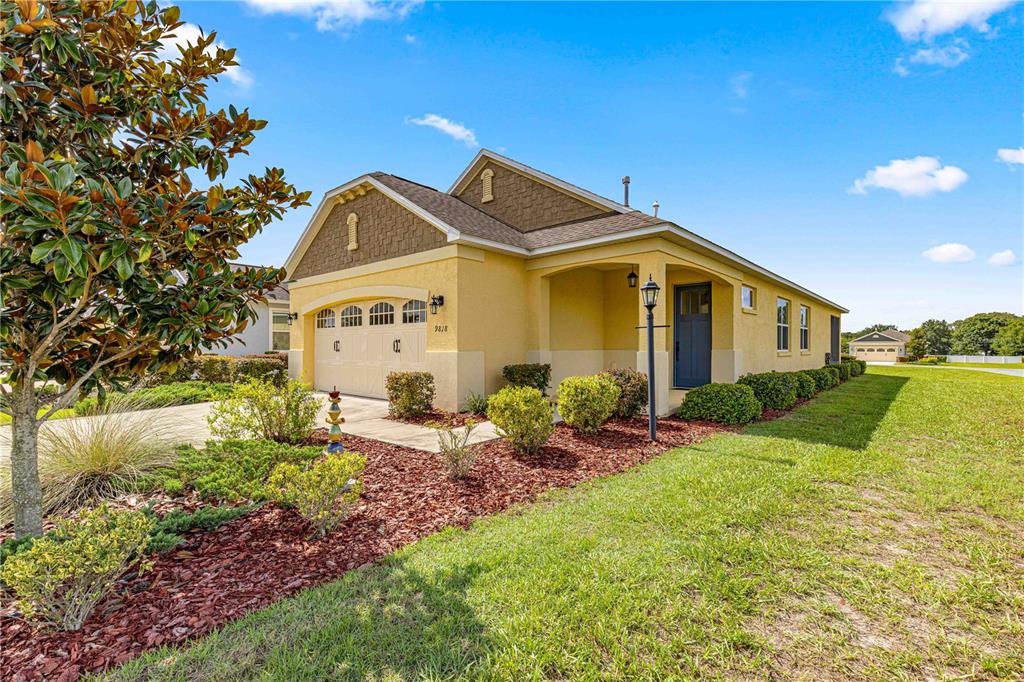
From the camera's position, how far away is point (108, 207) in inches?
101

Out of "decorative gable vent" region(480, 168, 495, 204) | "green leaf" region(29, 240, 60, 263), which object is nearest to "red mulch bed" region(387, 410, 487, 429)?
"green leaf" region(29, 240, 60, 263)

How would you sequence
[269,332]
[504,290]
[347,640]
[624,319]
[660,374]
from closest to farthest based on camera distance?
[347,640]
[660,374]
[504,290]
[624,319]
[269,332]

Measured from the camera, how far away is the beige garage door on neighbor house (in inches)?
457

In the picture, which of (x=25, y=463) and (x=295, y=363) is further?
(x=295, y=363)

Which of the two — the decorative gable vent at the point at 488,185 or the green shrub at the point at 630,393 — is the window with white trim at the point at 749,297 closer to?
the green shrub at the point at 630,393

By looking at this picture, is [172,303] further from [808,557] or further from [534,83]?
[534,83]

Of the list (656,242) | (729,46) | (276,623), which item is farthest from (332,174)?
(276,623)

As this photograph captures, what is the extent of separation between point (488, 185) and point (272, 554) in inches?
526

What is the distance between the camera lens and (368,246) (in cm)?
1272

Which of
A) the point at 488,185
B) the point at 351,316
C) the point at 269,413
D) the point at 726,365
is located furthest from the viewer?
the point at 488,185

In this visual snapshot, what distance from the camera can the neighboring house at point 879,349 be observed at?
5465 centimetres

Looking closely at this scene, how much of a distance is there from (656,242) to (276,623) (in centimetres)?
920

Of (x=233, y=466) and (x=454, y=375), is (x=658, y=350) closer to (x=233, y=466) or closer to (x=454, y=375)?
(x=454, y=375)

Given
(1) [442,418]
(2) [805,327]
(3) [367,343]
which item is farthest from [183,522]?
(2) [805,327]
